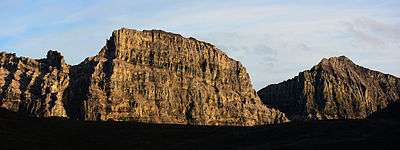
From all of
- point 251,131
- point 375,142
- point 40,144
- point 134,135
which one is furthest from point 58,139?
point 375,142

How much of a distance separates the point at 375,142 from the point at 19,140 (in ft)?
247

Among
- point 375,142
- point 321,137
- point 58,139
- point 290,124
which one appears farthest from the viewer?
point 290,124

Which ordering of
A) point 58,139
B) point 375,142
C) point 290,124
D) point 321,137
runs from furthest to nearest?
1. point 290,124
2. point 58,139
3. point 321,137
4. point 375,142

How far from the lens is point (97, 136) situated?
190 metres

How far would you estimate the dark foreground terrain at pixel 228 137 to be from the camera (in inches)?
6171

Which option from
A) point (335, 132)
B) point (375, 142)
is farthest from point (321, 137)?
point (375, 142)

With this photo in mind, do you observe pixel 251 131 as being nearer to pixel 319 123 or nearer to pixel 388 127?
pixel 319 123

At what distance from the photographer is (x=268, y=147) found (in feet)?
520

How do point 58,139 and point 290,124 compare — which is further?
point 290,124

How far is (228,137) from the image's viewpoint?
7082 inches

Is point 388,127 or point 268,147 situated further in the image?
point 388,127

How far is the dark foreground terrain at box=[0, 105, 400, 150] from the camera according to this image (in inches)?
6171

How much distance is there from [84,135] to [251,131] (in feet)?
137

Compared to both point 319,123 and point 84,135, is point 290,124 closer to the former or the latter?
point 319,123
